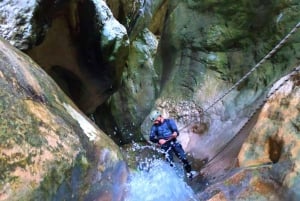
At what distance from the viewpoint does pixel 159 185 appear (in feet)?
25.8

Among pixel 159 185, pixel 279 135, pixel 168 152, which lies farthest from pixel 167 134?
pixel 279 135

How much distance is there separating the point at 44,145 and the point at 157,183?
511 cm

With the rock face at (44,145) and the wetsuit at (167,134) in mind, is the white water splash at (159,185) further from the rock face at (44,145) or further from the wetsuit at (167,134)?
the rock face at (44,145)

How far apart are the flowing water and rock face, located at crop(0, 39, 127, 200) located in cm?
99

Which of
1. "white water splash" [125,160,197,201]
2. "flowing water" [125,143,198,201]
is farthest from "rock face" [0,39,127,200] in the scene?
"white water splash" [125,160,197,201]

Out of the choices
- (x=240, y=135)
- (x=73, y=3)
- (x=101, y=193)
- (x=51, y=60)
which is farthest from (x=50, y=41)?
(x=101, y=193)

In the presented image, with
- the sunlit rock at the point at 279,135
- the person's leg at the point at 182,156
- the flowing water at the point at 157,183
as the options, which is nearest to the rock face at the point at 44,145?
the flowing water at the point at 157,183

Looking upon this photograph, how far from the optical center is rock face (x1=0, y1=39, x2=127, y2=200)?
2893mm

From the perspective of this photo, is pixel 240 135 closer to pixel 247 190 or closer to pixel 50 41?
pixel 247 190

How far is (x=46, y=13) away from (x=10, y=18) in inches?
34.0

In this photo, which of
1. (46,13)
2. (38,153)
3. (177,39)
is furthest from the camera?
(177,39)

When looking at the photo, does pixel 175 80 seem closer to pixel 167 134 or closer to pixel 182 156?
pixel 167 134

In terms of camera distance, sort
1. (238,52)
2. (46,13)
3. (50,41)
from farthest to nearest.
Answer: (238,52), (50,41), (46,13)

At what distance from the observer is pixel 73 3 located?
26.2ft
